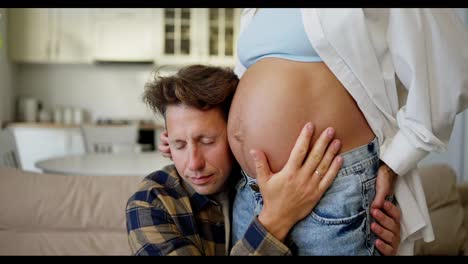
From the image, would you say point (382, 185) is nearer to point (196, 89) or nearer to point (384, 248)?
point (384, 248)

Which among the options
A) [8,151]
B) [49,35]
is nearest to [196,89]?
[8,151]

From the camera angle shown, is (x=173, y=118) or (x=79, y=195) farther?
(x=79, y=195)

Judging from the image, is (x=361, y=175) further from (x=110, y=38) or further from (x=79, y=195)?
(x=110, y=38)

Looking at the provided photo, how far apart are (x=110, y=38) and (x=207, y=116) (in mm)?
3777

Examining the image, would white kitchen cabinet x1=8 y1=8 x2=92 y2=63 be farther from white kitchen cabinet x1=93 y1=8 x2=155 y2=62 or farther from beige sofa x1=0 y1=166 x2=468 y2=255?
beige sofa x1=0 y1=166 x2=468 y2=255

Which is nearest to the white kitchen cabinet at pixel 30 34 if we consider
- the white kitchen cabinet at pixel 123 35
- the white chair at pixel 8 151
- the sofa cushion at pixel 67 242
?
the white kitchen cabinet at pixel 123 35

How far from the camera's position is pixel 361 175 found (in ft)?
2.39

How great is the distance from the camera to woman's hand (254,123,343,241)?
2.34 ft

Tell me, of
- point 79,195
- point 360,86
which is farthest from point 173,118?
point 79,195

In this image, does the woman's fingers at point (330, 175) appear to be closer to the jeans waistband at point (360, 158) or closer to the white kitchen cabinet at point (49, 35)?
the jeans waistband at point (360, 158)

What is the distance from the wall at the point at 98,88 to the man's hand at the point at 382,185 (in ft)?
12.7

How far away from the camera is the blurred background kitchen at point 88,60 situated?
4.10 meters

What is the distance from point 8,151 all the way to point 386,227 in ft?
6.55

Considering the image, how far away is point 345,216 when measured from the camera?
2.33 ft
